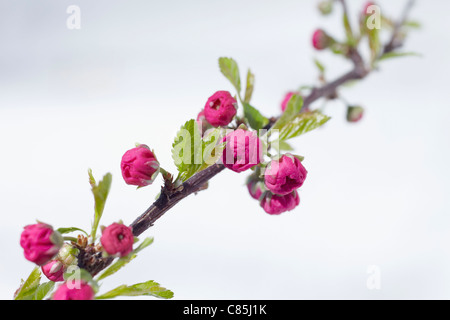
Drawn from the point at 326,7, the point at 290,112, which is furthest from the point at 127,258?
the point at 326,7

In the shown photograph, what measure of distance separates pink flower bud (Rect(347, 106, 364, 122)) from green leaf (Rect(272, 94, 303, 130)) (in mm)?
453

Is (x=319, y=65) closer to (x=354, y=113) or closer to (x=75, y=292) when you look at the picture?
(x=354, y=113)

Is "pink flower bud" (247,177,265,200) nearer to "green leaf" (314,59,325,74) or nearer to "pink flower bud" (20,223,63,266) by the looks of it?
"pink flower bud" (20,223,63,266)

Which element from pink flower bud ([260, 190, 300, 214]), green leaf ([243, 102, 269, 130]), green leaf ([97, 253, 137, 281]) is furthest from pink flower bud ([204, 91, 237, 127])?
green leaf ([97, 253, 137, 281])

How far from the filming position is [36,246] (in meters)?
0.58

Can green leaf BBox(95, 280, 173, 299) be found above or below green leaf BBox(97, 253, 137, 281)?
below

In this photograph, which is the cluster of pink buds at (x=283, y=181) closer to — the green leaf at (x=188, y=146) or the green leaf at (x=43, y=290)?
the green leaf at (x=188, y=146)

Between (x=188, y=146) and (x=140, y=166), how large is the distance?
0.08 metres

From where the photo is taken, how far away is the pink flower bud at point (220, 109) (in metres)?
0.72

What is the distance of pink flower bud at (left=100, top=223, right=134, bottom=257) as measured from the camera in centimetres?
58

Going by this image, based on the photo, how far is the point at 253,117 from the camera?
769mm
